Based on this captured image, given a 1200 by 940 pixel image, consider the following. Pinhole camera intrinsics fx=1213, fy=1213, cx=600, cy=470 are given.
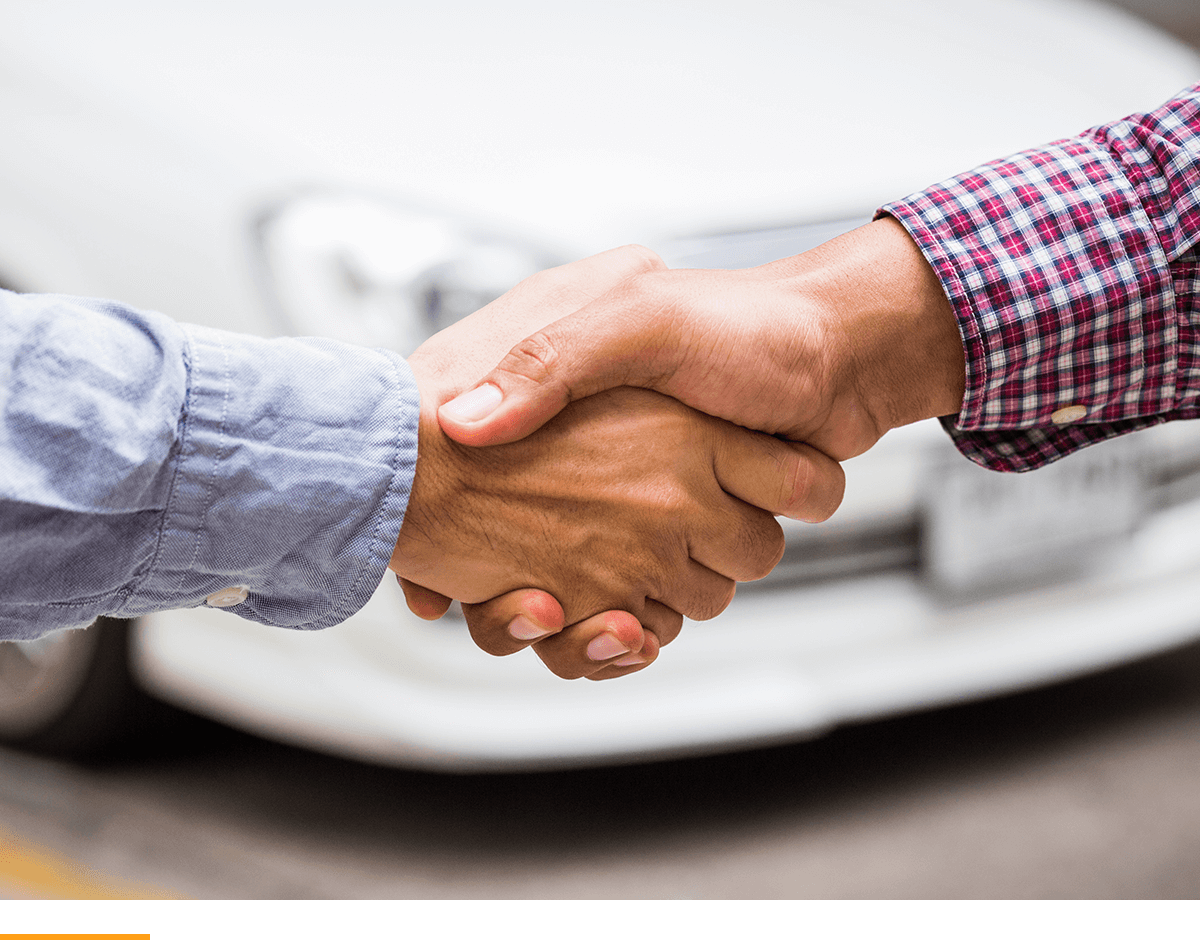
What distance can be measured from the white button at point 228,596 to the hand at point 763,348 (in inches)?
10.2

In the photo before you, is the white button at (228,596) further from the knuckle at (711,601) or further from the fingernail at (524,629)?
the knuckle at (711,601)

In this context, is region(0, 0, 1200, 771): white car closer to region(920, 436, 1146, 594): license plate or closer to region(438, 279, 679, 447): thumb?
region(920, 436, 1146, 594): license plate

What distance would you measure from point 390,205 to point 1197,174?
1110mm

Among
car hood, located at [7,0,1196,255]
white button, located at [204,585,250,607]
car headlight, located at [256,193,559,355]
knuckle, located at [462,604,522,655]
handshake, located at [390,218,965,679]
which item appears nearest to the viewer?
white button, located at [204,585,250,607]

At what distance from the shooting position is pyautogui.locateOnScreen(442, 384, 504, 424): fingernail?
1.24 metres

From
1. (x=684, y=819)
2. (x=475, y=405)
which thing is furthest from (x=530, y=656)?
(x=475, y=405)

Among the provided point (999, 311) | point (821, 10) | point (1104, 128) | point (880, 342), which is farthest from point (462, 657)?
point (821, 10)

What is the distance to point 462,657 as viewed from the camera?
187 centimetres

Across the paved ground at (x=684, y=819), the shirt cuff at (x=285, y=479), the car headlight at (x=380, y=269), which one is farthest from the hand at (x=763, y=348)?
the paved ground at (x=684, y=819)

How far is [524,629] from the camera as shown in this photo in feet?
4.45

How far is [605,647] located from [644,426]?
26cm

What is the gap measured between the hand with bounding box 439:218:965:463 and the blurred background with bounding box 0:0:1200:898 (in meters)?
0.55

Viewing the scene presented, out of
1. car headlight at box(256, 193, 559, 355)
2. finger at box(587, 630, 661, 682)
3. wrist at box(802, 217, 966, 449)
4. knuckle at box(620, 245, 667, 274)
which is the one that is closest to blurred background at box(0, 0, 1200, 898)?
car headlight at box(256, 193, 559, 355)

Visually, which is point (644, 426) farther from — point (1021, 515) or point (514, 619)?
point (1021, 515)
